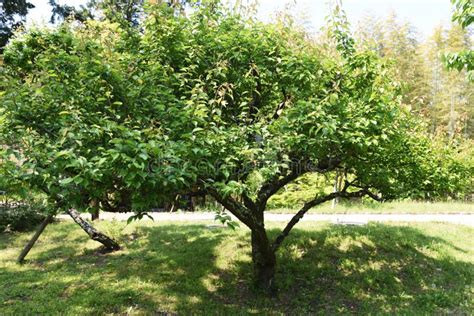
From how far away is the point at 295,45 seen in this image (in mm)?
4012

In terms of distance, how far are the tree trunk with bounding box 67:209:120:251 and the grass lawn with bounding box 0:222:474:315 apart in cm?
22

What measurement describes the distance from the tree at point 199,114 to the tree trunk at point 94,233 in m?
3.25

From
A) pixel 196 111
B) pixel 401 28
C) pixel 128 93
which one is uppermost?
pixel 401 28

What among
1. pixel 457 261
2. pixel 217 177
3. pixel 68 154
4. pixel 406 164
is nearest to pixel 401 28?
pixel 457 261

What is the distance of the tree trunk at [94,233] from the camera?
21.3 ft

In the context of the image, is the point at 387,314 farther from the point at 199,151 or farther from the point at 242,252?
the point at 199,151

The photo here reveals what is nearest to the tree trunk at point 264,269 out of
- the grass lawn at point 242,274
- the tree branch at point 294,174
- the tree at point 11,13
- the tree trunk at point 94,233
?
the grass lawn at point 242,274

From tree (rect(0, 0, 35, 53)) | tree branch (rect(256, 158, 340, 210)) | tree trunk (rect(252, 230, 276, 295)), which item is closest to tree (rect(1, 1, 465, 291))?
tree branch (rect(256, 158, 340, 210))

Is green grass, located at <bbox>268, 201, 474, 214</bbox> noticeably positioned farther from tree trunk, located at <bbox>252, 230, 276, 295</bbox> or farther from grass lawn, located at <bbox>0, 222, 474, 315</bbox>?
tree trunk, located at <bbox>252, 230, 276, 295</bbox>

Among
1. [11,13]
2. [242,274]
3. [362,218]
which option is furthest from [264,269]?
[11,13]

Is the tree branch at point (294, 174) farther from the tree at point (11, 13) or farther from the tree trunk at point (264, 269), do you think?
the tree at point (11, 13)

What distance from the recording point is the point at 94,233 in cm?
650

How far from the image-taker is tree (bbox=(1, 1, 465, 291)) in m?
2.64

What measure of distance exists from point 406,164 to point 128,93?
10.5 ft
